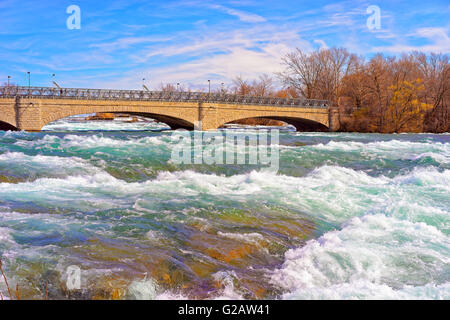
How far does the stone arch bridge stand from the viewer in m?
33.9

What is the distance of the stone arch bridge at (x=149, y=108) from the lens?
111 ft

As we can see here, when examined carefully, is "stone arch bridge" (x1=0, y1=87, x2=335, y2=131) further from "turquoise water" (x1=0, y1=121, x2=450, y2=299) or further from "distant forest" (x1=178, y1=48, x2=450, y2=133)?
"turquoise water" (x1=0, y1=121, x2=450, y2=299)

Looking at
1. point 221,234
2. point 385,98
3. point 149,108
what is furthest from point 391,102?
point 221,234

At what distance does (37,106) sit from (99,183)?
25766 mm

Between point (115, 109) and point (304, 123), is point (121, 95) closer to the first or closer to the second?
point (115, 109)

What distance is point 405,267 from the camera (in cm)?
590

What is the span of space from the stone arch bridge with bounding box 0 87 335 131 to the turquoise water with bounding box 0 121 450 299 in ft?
73.1

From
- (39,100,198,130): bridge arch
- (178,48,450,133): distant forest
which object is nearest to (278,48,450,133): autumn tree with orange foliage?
(178,48,450,133): distant forest

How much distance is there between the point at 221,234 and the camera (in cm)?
695

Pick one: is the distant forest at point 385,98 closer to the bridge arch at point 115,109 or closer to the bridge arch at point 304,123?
the bridge arch at point 304,123

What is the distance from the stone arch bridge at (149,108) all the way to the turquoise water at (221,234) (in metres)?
22.3

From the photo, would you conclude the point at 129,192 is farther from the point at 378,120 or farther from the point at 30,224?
the point at 378,120

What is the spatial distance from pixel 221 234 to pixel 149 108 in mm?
33196
